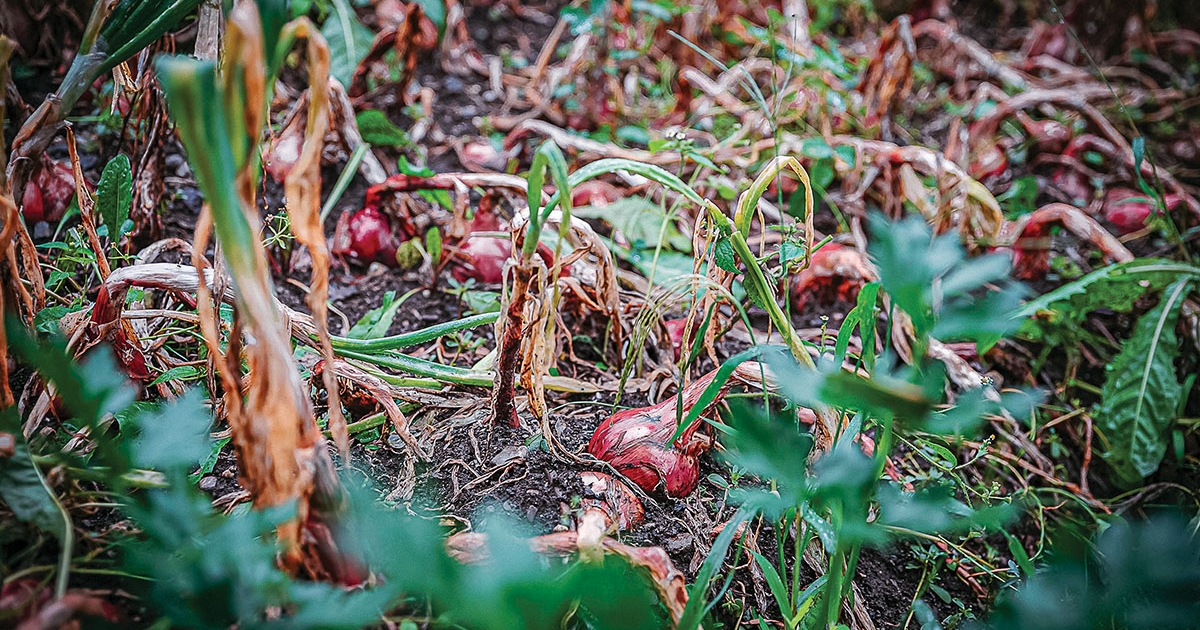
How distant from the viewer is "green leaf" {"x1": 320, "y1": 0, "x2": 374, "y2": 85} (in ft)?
A: 4.65

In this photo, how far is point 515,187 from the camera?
A: 3.33 ft

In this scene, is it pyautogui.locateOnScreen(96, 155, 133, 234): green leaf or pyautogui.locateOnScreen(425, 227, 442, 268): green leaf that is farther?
pyautogui.locateOnScreen(425, 227, 442, 268): green leaf

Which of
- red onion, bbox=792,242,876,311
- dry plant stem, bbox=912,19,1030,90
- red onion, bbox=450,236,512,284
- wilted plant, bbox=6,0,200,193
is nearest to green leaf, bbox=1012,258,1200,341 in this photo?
red onion, bbox=792,242,876,311

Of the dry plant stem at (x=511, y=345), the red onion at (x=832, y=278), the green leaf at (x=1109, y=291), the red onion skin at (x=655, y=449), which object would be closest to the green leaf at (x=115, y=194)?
the dry plant stem at (x=511, y=345)

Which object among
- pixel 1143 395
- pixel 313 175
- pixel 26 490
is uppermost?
pixel 313 175

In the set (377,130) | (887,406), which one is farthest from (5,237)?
(377,130)

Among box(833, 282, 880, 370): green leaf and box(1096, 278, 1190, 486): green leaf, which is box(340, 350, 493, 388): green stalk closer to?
box(833, 282, 880, 370): green leaf

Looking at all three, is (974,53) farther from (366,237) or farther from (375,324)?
(375,324)

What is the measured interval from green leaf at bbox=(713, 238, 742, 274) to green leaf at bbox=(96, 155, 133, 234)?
0.63m

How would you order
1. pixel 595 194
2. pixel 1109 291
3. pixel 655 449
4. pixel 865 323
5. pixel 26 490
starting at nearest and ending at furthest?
pixel 26 490, pixel 865 323, pixel 655 449, pixel 1109 291, pixel 595 194

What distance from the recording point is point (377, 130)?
1.28 m

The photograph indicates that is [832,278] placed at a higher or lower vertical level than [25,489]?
lower

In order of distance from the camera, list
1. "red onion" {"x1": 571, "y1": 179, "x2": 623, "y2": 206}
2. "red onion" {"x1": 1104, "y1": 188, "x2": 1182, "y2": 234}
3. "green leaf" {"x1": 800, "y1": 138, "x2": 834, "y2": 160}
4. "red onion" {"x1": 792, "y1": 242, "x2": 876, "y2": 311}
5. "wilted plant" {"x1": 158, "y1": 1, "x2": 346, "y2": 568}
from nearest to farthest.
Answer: "wilted plant" {"x1": 158, "y1": 1, "x2": 346, "y2": 568}
"red onion" {"x1": 792, "y1": 242, "x2": 876, "y2": 311}
"red onion" {"x1": 571, "y1": 179, "x2": 623, "y2": 206}
"green leaf" {"x1": 800, "y1": 138, "x2": 834, "y2": 160}
"red onion" {"x1": 1104, "y1": 188, "x2": 1182, "y2": 234}

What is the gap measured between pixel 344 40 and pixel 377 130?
30 centimetres
